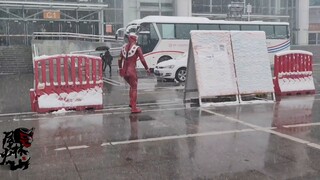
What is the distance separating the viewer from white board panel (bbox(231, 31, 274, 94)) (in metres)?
10.4

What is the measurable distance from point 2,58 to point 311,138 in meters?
22.3

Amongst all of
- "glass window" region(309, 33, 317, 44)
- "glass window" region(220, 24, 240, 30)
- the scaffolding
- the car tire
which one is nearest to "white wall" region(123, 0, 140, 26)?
the scaffolding

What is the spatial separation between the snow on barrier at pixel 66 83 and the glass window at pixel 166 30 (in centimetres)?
1320

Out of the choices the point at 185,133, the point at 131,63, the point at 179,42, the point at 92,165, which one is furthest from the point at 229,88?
the point at 179,42

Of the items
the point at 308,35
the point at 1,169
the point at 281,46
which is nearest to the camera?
the point at 1,169

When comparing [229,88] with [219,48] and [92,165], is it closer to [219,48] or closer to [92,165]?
[219,48]

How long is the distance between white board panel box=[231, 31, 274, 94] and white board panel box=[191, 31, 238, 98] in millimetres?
201

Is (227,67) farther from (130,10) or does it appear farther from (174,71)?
(130,10)

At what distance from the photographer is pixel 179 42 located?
22938 millimetres

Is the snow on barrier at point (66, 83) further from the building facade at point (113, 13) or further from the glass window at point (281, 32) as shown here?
the building facade at point (113, 13)

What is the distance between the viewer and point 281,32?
26672 mm

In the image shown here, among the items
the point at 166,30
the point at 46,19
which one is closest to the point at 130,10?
the point at 46,19

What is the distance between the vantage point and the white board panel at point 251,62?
10430mm

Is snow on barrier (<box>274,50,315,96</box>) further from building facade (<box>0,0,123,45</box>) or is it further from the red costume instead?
building facade (<box>0,0,123,45</box>)
